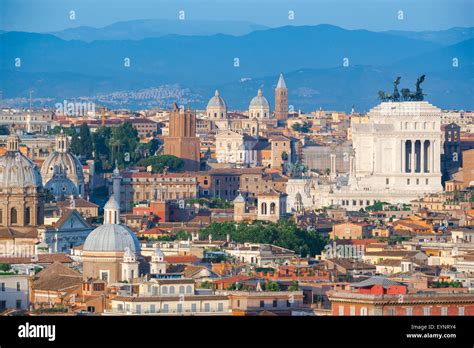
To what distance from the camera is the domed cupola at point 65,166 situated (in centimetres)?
8675

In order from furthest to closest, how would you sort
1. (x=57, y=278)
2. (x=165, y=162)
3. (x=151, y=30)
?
1. (x=151, y=30)
2. (x=165, y=162)
3. (x=57, y=278)

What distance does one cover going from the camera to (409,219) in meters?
72.9

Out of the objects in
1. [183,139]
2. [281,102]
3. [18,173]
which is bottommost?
[18,173]

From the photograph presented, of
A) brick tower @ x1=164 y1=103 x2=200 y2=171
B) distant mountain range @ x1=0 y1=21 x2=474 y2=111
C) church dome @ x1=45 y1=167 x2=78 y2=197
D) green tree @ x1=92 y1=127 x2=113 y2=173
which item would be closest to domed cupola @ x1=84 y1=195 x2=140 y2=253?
church dome @ x1=45 y1=167 x2=78 y2=197

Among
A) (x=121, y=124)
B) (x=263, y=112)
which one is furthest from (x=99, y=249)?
(x=263, y=112)

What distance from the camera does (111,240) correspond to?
163 feet

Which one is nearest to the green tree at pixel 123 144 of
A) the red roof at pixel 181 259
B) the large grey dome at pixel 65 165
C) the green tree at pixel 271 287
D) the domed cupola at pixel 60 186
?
the large grey dome at pixel 65 165

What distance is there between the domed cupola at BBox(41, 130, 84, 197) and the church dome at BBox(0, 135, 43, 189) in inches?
657

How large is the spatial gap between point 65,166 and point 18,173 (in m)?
20.1

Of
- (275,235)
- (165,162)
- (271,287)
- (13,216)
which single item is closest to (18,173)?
(13,216)

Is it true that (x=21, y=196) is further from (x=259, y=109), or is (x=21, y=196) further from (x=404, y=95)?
(x=259, y=109)

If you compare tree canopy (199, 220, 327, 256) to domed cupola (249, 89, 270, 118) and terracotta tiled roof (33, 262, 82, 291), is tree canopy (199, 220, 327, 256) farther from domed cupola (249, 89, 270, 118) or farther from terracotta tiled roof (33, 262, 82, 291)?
domed cupola (249, 89, 270, 118)

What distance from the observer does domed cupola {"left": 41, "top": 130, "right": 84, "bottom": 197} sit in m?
86.8

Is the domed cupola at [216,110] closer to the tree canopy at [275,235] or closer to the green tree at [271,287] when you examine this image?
the tree canopy at [275,235]
